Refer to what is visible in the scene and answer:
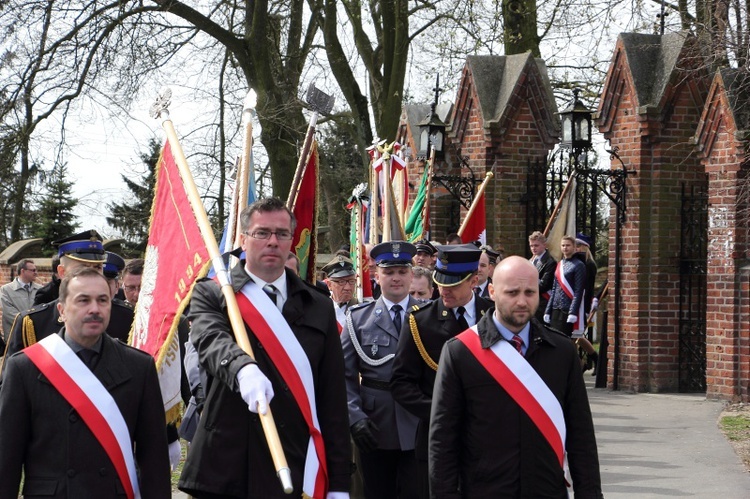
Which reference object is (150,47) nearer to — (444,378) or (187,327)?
(187,327)

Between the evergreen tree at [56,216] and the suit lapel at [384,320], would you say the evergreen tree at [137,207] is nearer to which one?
the evergreen tree at [56,216]

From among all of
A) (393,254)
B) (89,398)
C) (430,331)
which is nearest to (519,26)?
(393,254)

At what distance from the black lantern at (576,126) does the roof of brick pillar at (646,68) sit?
0.96ft

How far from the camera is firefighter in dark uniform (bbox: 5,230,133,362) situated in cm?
643

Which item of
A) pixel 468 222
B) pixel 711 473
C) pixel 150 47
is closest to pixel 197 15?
pixel 150 47

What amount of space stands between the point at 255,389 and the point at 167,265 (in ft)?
5.89

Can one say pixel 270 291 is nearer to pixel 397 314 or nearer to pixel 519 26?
pixel 397 314

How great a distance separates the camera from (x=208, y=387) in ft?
17.4

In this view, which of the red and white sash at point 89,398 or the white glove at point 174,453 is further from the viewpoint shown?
the white glove at point 174,453

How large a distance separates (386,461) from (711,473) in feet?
12.4

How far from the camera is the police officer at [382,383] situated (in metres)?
6.92

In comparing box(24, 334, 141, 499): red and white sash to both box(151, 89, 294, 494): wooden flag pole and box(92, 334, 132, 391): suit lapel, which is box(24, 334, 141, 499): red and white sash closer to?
box(92, 334, 132, 391): suit lapel

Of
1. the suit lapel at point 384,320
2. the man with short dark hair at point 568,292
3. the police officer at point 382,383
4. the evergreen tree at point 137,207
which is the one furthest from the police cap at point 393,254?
the evergreen tree at point 137,207

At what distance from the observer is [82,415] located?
15.9 feet
